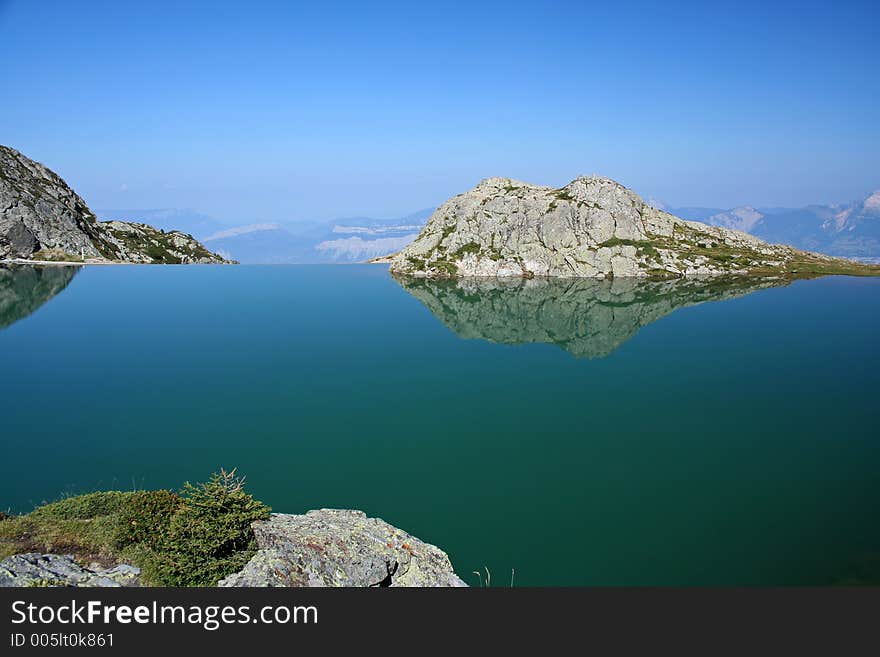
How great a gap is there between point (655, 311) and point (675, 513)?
2816 inches

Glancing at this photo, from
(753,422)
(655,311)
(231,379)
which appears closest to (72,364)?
(231,379)

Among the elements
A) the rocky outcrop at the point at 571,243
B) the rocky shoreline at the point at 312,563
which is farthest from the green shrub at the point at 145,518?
the rocky outcrop at the point at 571,243

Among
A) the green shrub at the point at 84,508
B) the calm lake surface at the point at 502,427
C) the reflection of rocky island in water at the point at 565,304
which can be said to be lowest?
the calm lake surface at the point at 502,427

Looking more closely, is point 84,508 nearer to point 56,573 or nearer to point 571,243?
point 56,573

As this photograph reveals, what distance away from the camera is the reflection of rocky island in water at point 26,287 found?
72750mm

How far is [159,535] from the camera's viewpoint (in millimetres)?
14930

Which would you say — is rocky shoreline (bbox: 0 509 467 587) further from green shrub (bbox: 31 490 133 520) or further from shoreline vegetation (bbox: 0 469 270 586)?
green shrub (bbox: 31 490 133 520)

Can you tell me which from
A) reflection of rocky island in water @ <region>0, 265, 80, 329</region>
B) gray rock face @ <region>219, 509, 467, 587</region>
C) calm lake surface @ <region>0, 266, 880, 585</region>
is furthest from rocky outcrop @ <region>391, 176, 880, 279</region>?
gray rock face @ <region>219, 509, 467, 587</region>

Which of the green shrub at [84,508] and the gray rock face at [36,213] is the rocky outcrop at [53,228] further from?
the green shrub at [84,508]

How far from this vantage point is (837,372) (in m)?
54.8

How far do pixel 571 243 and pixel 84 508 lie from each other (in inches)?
5218

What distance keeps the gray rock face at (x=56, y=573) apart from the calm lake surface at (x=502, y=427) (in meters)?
13.0

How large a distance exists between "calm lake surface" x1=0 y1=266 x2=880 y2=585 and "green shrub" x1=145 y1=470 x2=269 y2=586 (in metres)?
11.1

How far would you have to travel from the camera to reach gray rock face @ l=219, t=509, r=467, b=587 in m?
13.7
